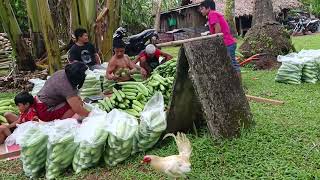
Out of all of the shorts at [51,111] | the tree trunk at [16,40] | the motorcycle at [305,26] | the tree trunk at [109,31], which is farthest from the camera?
the motorcycle at [305,26]

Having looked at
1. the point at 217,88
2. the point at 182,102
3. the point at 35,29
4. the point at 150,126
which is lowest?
the point at 150,126

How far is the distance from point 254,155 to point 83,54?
14.9 ft

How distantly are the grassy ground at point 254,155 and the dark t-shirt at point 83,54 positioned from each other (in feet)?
10.0

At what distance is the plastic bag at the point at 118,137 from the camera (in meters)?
3.90

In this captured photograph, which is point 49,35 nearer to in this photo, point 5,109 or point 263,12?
point 5,109

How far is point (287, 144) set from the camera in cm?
394

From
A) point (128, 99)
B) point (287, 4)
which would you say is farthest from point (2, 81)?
point (287, 4)

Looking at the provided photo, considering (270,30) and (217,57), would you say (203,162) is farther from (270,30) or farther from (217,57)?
(270,30)

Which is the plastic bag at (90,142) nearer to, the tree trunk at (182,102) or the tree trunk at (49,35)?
the tree trunk at (182,102)

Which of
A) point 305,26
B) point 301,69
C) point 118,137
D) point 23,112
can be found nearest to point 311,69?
point 301,69

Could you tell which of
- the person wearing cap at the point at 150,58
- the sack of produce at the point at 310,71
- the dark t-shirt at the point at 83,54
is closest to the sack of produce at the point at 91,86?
the dark t-shirt at the point at 83,54

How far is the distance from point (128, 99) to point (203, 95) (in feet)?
4.69

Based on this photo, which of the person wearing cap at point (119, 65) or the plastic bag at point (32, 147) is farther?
the person wearing cap at point (119, 65)

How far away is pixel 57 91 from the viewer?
474 centimetres
